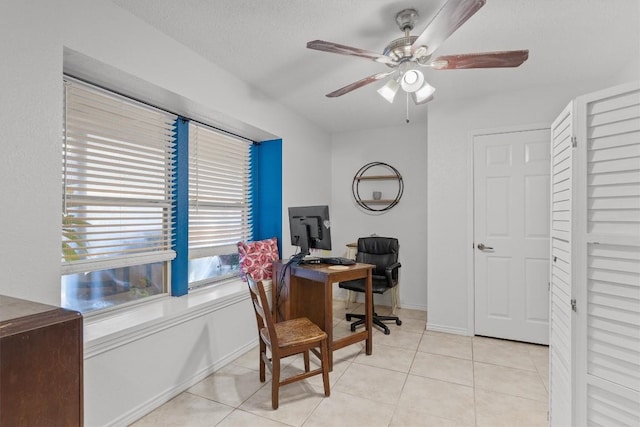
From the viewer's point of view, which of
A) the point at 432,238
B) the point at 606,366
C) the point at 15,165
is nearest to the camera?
the point at 606,366

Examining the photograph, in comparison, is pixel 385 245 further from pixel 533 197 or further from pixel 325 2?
pixel 325 2

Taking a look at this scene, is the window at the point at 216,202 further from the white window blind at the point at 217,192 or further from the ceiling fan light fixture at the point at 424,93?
the ceiling fan light fixture at the point at 424,93

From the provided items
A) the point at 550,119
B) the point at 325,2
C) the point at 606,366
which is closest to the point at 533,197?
the point at 550,119

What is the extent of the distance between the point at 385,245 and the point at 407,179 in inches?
42.3

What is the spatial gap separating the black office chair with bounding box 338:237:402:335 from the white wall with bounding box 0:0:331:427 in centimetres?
139

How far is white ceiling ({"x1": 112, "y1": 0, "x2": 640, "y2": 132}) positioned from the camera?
1.81 metres

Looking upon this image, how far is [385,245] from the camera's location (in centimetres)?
374

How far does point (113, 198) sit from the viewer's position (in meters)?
2.10

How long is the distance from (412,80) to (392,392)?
213 cm

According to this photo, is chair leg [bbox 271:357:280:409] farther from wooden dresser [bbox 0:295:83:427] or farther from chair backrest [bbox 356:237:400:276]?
chair backrest [bbox 356:237:400:276]

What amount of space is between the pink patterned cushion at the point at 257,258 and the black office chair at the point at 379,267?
0.84 meters

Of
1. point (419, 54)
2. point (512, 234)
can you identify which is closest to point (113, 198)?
point (419, 54)

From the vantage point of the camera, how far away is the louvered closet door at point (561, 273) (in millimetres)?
1281

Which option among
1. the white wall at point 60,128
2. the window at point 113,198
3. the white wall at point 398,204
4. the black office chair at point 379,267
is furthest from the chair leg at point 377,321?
the window at point 113,198
